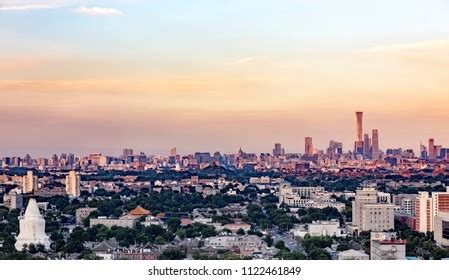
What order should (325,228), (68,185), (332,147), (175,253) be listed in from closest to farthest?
(175,253), (325,228), (332,147), (68,185)

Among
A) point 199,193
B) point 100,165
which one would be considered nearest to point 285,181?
point 199,193

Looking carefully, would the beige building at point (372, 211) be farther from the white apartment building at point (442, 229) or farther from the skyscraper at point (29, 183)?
the skyscraper at point (29, 183)

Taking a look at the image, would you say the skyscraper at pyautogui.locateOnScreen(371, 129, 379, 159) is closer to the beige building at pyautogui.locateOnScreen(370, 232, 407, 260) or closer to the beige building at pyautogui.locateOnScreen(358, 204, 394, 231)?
the beige building at pyautogui.locateOnScreen(358, 204, 394, 231)

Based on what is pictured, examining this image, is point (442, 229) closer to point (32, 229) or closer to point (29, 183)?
point (32, 229)

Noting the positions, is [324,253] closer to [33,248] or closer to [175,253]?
[175,253]

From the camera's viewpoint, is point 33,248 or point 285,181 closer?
point 33,248
